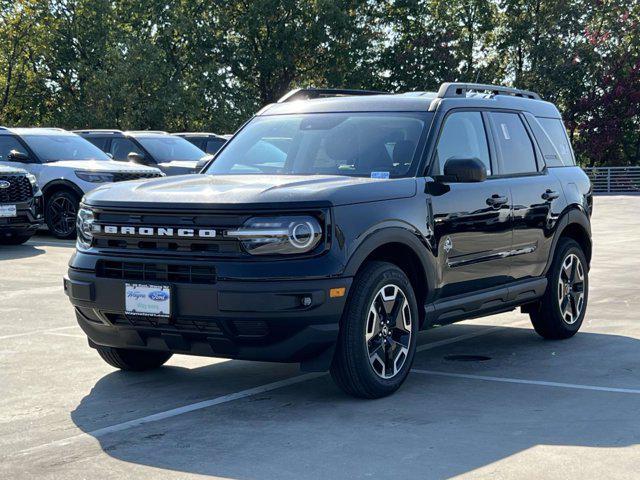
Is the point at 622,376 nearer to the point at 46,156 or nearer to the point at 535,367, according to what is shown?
the point at 535,367

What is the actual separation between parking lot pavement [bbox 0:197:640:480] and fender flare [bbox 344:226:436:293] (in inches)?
29.0

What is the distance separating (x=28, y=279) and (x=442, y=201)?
6871 millimetres

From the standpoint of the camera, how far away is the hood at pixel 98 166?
18188 mm

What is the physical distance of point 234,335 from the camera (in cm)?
628

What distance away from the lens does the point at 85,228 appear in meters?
6.88

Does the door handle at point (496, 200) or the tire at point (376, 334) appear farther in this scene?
the door handle at point (496, 200)

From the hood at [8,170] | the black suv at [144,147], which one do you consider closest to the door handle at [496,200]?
the hood at [8,170]

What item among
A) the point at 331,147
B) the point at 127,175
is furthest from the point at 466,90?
the point at 127,175

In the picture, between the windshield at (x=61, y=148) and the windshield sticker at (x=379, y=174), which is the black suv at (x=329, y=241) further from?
the windshield at (x=61, y=148)

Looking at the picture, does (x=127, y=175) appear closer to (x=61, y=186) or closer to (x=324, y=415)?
(x=61, y=186)

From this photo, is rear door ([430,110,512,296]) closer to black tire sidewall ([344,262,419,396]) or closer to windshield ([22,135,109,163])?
black tire sidewall ([344,262,419,396])

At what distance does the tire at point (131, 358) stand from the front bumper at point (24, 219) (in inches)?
364

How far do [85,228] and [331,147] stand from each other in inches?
68.5

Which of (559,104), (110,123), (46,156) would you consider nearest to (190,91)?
(110,123)
